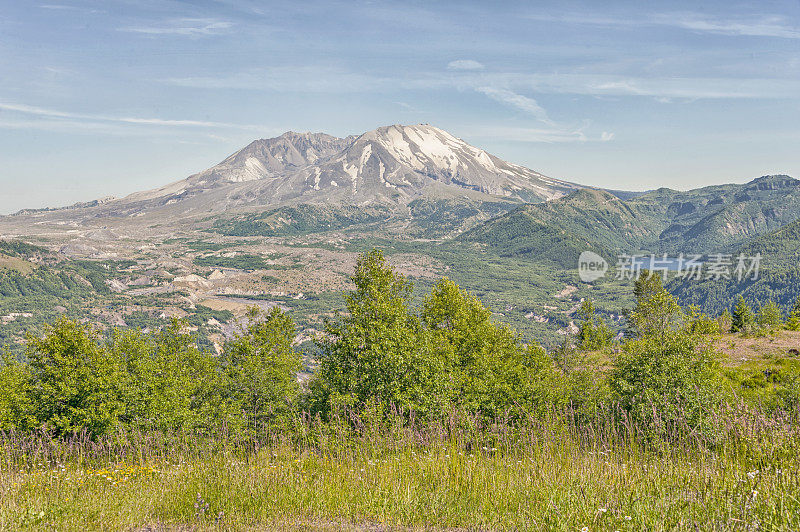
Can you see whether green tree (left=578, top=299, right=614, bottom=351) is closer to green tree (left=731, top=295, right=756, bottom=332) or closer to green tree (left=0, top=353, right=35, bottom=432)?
green tree (left=731, top=295, right=756, bottom=332)

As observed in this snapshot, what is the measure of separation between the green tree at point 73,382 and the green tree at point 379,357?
15.6m

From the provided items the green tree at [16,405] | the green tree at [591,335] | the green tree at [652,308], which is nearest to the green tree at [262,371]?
the green tree at [16,405]

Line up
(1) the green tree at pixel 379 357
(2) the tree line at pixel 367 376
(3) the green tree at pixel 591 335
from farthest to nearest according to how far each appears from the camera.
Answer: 1. (3) the green tree at pixel 591 335
2. (2) the tree line at pixel 367 376
3. (1) the green tree at pixel 379 357

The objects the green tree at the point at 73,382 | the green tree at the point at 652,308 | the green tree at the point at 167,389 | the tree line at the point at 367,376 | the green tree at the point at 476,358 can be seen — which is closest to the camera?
the tree line at the point at 367,376

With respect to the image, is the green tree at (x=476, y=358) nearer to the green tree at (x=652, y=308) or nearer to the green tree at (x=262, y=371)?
the green tree at (x=262, y=371)

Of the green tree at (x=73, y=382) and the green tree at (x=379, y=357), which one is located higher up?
the green tree at (x=379, y=357)

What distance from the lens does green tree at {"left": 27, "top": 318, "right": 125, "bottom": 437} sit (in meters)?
30.9

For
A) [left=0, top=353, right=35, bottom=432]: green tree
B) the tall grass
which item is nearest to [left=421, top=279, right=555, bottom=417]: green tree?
the tall grass

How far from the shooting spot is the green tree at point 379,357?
919 inches

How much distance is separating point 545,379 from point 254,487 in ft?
109

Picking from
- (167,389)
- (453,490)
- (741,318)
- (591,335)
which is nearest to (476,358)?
(453,490)

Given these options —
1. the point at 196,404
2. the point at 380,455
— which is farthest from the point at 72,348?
the point at 380,455

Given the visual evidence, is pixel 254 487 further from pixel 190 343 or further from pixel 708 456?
pixel 190 343

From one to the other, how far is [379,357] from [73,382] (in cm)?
2317
